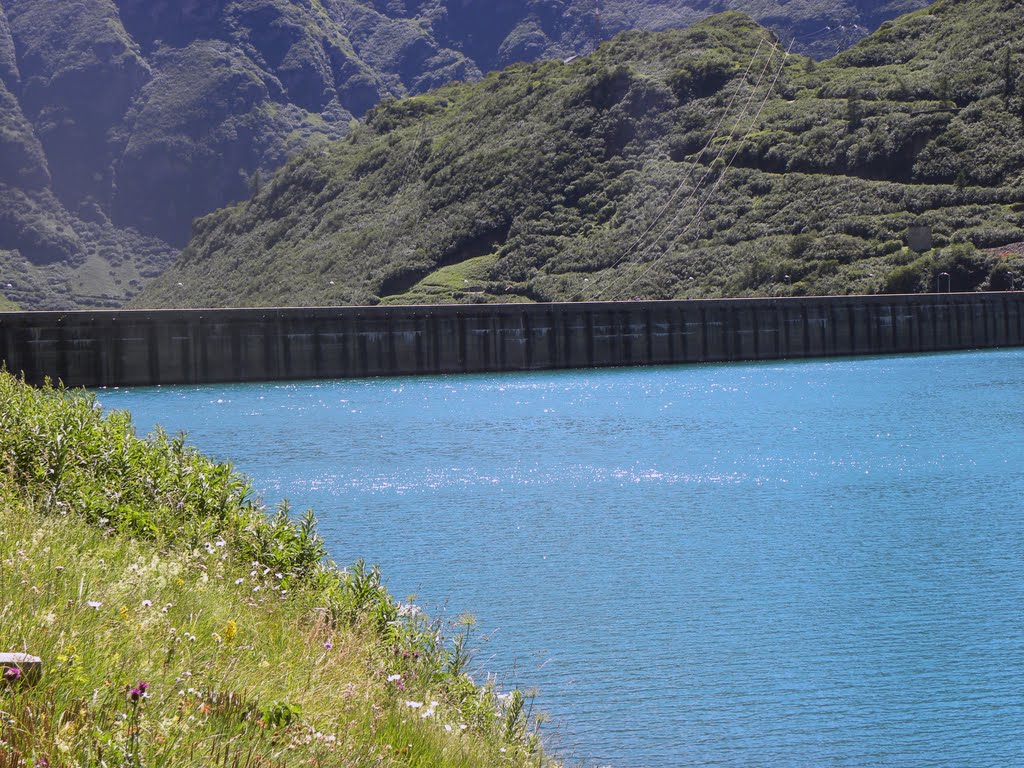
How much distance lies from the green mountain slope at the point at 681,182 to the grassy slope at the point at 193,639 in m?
84.3

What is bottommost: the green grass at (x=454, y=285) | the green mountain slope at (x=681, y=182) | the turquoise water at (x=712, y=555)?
the turquoise water at (x=712, y=555)

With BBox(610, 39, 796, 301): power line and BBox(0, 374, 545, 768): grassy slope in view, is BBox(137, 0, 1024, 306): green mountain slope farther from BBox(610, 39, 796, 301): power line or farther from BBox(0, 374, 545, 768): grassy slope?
BBox(0, 374, 545, 768): grassy slope

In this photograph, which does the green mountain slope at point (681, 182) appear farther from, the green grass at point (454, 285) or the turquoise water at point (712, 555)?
the turquoise water at point (712, 555)

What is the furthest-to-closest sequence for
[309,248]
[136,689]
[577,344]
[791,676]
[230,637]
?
[309,248], [577,344], [791,676], [230,637], [136,689]

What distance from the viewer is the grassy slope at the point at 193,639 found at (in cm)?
569

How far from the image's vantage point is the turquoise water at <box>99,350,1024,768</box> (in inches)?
514

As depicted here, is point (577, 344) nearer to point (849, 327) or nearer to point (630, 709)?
point (849, 327)

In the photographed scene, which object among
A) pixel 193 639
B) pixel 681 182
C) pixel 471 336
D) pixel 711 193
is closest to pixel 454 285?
pixel 681 182

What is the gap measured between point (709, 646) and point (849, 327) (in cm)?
6759

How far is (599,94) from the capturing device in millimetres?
142750

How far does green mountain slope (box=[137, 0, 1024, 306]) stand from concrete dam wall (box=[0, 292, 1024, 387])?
34.9 feet

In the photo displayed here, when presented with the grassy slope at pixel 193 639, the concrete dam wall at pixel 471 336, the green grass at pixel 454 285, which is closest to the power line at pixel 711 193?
the green grass at pixel 454 285

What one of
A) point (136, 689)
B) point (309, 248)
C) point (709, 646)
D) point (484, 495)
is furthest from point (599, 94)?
point (136, 689)

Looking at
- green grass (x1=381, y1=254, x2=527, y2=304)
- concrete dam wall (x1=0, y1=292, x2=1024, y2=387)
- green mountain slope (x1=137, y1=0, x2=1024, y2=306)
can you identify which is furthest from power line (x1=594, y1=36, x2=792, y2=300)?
concrete dam wall (x1=0, y1=292, x2=1024, y2=387)
